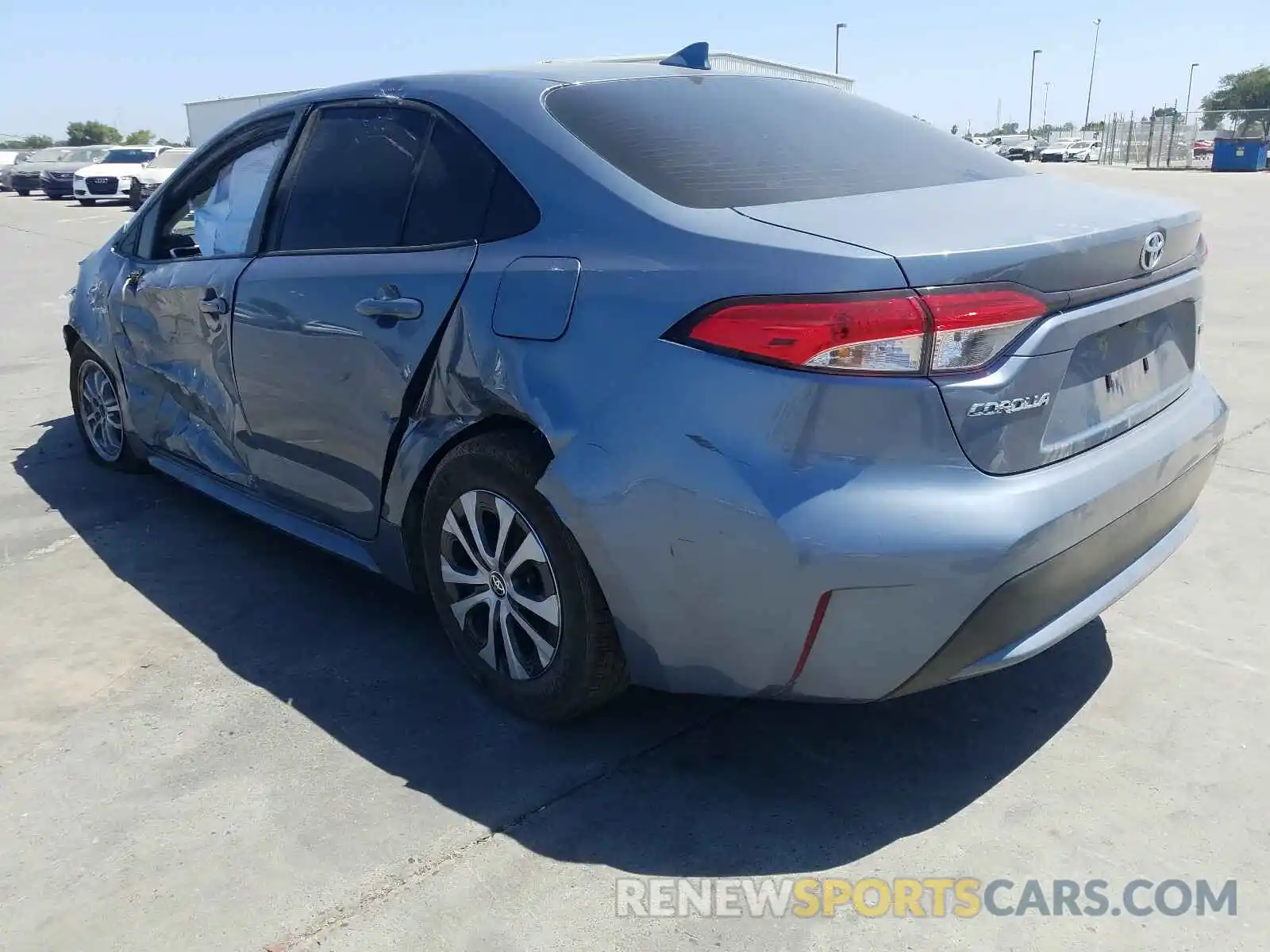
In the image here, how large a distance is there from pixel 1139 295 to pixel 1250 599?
5.18 ft

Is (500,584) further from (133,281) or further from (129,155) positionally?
(129,155)

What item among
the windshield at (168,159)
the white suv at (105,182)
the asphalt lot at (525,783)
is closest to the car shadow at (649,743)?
the asphalt lot at (525,783)

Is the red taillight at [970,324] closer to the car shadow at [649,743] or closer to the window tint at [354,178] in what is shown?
the car shadow at [649,743]

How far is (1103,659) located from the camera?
325 cm

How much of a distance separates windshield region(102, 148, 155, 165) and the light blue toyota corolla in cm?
3182

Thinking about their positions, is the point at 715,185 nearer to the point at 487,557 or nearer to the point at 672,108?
the point at 672,108

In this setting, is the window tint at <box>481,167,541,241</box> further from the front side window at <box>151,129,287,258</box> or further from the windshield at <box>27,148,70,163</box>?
the windshield at <box>27,148,70,163</box>

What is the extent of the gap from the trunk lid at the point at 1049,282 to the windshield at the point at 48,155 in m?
37.7

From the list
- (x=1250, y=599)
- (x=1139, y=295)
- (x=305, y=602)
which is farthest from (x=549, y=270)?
(x=1250, y=599)

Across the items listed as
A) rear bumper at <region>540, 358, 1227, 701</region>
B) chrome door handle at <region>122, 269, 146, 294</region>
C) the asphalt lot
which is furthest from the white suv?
rear bumper at <region>540, 358, 1227, 701</region>

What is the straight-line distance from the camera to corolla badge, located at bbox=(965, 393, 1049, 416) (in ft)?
7.36

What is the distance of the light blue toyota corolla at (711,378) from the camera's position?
2.22m

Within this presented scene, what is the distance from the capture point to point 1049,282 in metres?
2.31

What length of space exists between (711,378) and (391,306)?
3.79 feet
